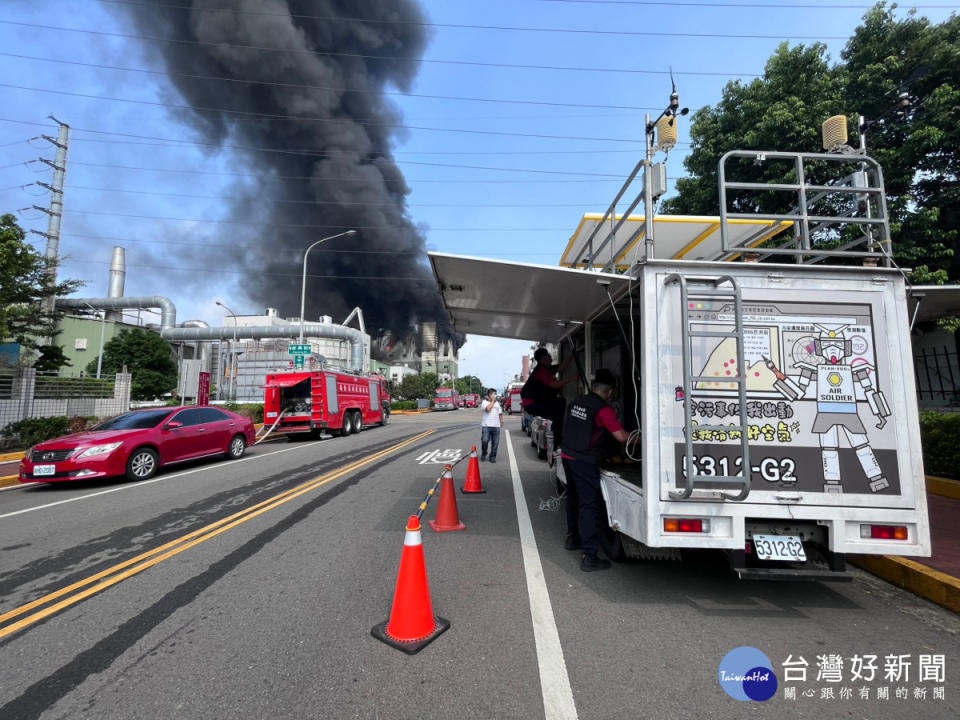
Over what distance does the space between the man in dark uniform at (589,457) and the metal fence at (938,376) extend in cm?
1191

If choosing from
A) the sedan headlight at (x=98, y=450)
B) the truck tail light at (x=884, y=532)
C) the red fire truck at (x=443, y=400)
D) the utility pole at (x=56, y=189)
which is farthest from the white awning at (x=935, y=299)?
the red fire truck at (x=443, y=400)

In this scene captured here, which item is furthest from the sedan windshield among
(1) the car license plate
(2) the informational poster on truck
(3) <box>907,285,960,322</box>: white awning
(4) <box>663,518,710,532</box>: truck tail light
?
(3) <box>907,285,960,322</box>: white awning

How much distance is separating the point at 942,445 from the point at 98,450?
13.9m

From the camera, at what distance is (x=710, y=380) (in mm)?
3342

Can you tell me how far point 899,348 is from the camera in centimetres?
346

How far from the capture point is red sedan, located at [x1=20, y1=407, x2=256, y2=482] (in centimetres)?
831

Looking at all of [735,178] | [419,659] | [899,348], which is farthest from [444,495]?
[735,178]

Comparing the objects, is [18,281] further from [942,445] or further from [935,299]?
[942,445]

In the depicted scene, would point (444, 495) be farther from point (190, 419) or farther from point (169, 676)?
point (190, 419)

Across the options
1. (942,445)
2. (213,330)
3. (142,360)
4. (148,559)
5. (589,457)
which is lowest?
(148,559)

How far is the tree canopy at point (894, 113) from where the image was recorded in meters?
10.9

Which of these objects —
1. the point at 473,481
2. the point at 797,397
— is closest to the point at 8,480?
the point at 473,481

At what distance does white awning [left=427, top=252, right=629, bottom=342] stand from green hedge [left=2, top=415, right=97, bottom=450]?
1370 cm

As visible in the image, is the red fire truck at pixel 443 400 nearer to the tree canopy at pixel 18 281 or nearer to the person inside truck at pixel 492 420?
the tree canopy at pixel 18 281
